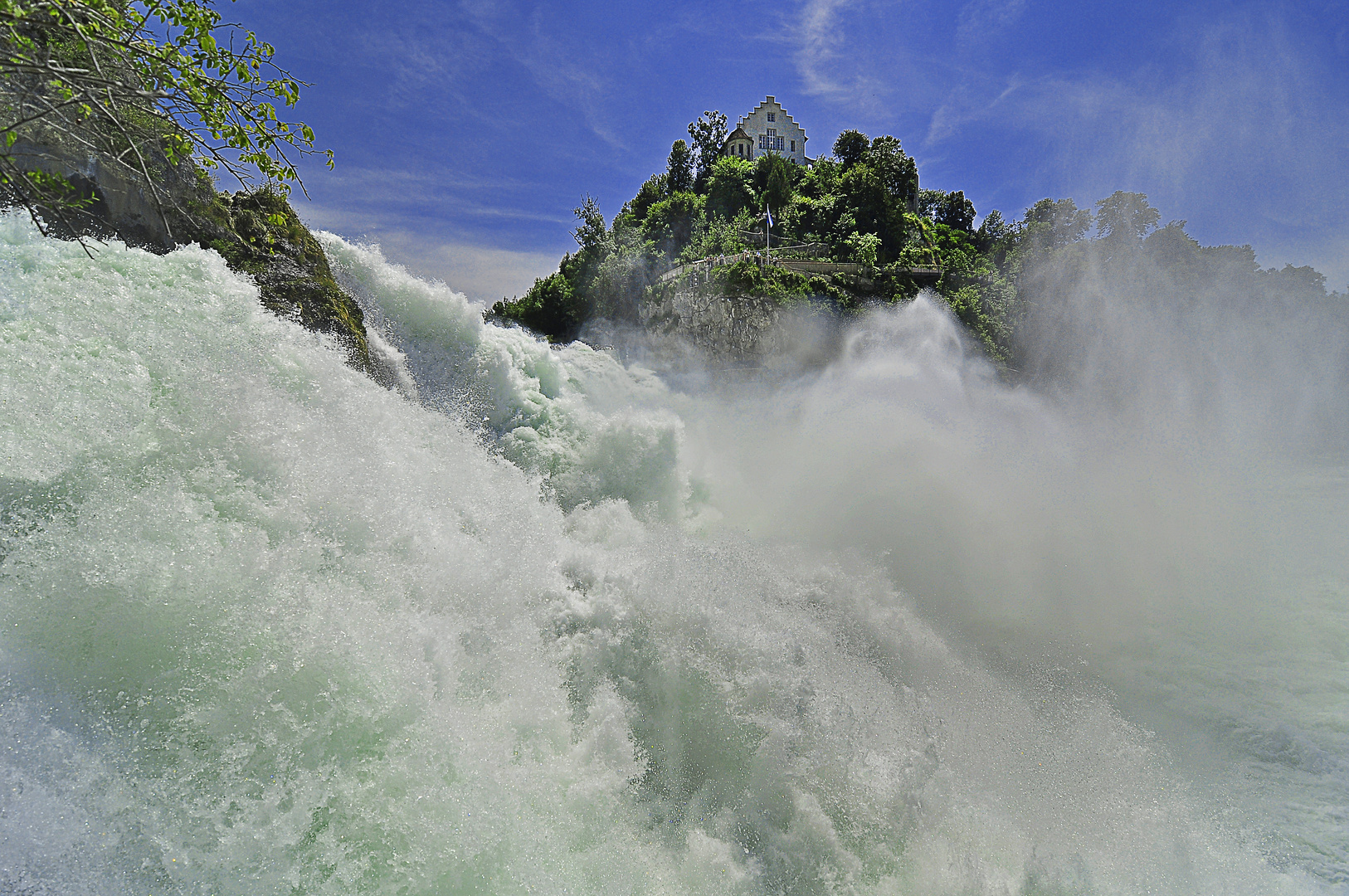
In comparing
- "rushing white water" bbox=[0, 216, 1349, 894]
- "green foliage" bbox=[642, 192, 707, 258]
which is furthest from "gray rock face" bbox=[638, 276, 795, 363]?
"rushing white water" bbox=[0, 216, 1349, 894]

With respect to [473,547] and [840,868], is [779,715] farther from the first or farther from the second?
[473,547]

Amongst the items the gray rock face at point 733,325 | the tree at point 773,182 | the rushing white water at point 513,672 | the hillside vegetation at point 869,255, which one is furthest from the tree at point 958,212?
the rushing white water at point 513,672

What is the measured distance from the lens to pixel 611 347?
2172 centimetres

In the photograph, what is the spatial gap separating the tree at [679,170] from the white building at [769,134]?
5.72 meters

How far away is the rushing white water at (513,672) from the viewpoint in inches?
Result: 124

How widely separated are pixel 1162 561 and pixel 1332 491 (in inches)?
387

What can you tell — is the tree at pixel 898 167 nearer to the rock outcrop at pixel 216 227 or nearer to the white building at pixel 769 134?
the white building at pixel 769 134

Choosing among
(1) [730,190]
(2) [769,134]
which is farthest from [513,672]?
(2) [769,134]

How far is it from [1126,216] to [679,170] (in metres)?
23.1

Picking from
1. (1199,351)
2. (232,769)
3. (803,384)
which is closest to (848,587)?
(232,769)

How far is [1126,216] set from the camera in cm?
2764

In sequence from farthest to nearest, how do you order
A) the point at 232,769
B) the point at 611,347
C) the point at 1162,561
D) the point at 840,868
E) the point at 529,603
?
the point at 611,347 → the point at 1162,561 → the point at 529,603 → the point at 840,868 → the point at 232,769

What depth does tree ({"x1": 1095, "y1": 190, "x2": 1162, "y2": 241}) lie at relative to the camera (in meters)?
27.1

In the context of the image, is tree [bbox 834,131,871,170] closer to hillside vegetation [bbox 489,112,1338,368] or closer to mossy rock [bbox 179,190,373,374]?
hillside vegetation [bbox 489,112,1338,368]
